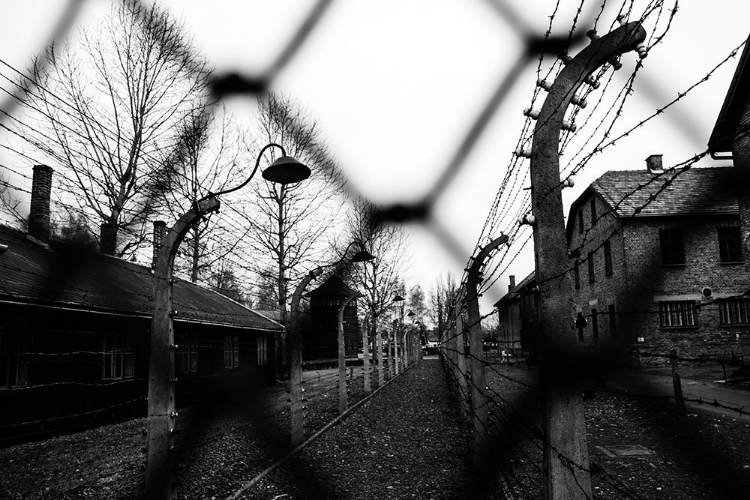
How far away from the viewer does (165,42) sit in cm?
172

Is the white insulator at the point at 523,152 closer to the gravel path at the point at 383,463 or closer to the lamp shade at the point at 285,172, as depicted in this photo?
the lamp shade at the point at 285,172

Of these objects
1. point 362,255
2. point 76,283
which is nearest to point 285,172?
point 362,255

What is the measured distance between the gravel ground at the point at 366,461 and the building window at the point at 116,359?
1.58 m

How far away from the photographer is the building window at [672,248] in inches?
36.5

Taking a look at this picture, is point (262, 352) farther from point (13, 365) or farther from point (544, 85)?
point (544, 85)

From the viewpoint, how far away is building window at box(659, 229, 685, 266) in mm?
926

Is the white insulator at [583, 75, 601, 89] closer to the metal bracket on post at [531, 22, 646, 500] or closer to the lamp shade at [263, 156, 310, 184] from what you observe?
the metal bracket on post at [531, 22, 646, 500]

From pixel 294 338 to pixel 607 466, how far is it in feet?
16.5

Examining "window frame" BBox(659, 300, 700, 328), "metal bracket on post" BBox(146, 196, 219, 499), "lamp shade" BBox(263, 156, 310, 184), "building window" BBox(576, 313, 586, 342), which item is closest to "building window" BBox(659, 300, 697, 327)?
"window frame" BBox(659, 300, 700, 328)

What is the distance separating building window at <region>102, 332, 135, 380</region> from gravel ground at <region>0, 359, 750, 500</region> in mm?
1577

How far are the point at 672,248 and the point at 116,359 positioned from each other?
1469 centimetres

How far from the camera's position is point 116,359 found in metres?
13.5

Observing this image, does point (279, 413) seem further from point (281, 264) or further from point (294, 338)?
point (281, 264)

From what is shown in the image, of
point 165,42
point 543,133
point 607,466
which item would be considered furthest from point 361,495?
point 165,42
